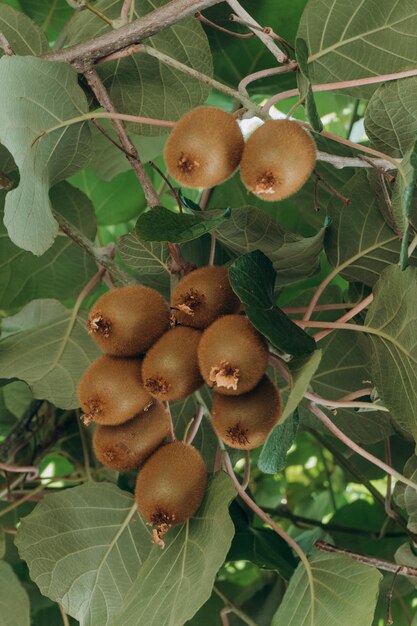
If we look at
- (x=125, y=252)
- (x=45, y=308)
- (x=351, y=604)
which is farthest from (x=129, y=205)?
(x=351, y=604)

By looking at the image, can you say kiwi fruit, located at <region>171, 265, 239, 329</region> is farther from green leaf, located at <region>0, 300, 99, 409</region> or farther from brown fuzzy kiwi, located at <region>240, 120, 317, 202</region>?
green leaf, located at <region>0, 300, 99, 409</region>

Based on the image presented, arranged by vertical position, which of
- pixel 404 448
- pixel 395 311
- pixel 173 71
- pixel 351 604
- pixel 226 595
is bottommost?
pixel 226 595

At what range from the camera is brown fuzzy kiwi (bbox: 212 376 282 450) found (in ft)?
2.01

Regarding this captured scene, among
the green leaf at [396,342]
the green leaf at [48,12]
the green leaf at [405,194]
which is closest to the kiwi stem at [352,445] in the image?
the green leaf at [396,342]

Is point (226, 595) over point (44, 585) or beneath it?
beneath

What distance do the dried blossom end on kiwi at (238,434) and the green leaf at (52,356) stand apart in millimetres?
278

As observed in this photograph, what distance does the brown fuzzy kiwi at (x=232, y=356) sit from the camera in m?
0.59

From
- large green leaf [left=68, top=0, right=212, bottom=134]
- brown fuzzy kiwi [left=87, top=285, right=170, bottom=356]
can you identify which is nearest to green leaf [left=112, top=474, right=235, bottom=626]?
brown fuzzy kiwi [left=87, top=285, right=170, bottom=356]

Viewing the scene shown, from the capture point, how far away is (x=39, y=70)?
0.67m

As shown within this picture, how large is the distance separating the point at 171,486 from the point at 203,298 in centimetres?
15

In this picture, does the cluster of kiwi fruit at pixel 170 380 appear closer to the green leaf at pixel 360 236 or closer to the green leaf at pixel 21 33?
the green leaf at pixel 360 236

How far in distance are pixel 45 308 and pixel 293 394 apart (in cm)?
42

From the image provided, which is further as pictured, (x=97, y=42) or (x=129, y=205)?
(x=129, y=205)

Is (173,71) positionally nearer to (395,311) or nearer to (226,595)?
(395,311)
